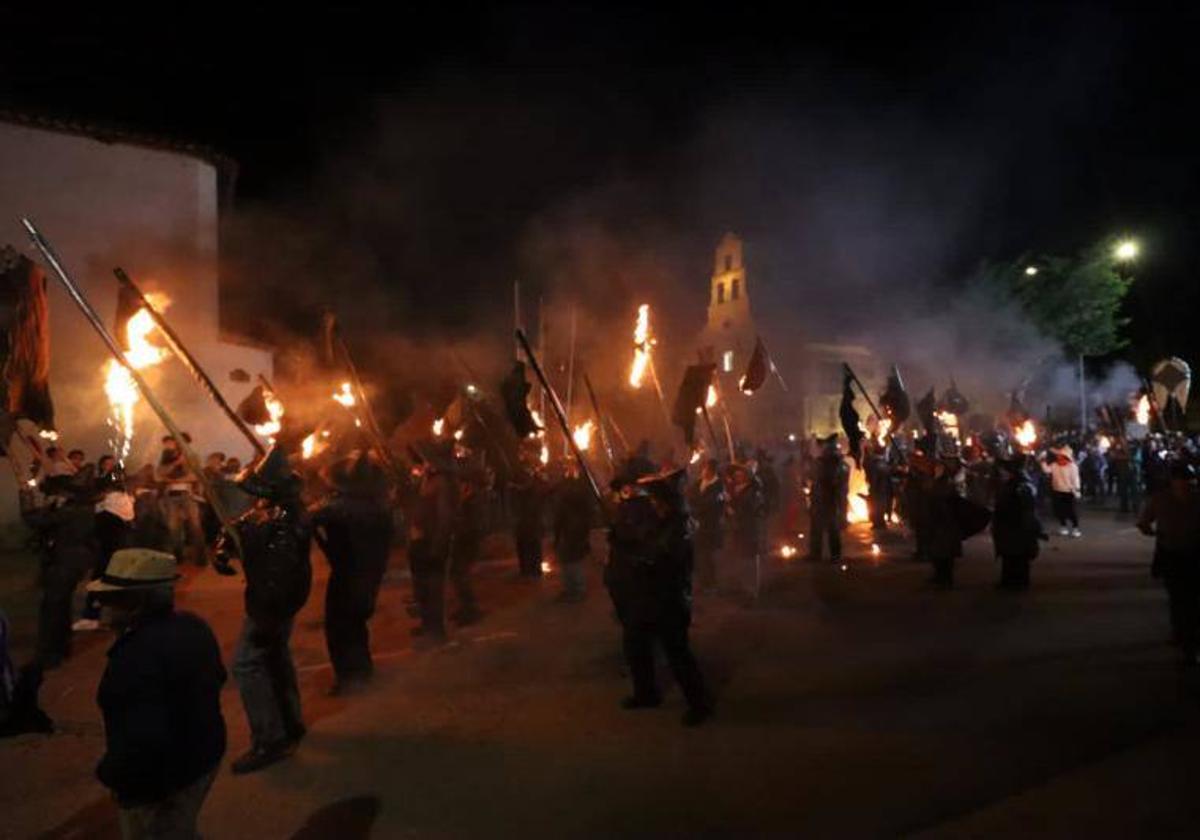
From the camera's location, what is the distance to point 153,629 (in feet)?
8.94

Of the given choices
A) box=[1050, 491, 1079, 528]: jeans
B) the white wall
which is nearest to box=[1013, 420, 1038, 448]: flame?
box=[1050, 491, 1079, 528]: jeans

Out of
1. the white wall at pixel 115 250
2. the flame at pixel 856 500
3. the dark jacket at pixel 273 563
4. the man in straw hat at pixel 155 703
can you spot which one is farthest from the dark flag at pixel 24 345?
the flame at pixel 856 500

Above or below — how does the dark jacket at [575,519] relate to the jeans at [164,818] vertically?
above

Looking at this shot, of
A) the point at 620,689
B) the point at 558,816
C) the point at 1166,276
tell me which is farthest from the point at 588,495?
the point at 1166,276

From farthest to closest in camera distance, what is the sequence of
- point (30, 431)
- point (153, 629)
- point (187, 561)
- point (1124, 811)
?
1. point (30, 431)
2. point (187, 561)
3. point (1124, 811)
4. point (153, 629)

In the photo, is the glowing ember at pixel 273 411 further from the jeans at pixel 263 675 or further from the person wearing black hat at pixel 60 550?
the jeans at pixel 263 675

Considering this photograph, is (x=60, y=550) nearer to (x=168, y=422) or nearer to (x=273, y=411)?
(x=168, y=422)

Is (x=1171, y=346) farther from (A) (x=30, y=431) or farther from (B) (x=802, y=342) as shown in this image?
(A) (x=30, y=431)

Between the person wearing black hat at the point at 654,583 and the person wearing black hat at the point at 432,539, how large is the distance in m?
1.96

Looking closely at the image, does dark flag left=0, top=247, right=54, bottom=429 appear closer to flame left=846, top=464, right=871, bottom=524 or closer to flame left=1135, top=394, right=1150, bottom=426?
flame left=846, top=464, right=871, bottom=524

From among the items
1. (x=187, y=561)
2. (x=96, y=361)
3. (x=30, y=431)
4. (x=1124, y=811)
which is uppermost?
(x=96, y=361)

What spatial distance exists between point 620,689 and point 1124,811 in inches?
110

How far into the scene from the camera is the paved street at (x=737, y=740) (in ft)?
12.2

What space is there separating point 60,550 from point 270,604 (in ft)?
9.80
